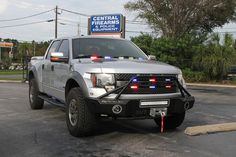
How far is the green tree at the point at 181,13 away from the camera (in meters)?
34.6

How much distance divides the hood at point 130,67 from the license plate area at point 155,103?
475 mm

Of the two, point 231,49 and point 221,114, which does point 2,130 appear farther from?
point 231,49

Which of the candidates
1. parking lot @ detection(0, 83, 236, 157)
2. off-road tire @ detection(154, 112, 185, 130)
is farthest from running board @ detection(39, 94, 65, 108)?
off-road tire @ detection(154, 112, 185, 130)

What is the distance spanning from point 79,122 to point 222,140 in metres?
2.41

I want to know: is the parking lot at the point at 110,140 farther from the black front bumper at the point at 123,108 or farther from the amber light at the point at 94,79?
the amber light at the point at 94,79

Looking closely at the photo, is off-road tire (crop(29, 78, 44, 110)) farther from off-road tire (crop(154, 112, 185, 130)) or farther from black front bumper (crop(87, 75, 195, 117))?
black front bumper (crop(87, 75, 195, 117))

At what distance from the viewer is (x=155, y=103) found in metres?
6.48

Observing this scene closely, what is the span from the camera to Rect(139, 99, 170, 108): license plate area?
6375 mm

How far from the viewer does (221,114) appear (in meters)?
9.93

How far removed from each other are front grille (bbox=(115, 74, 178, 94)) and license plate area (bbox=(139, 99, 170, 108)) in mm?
157

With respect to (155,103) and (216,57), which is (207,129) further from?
(216,57)

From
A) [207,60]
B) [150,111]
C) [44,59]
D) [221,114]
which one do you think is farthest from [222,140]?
[207,60]

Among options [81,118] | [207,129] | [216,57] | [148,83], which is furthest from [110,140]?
[216,57]

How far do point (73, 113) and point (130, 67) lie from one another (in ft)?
4.39
